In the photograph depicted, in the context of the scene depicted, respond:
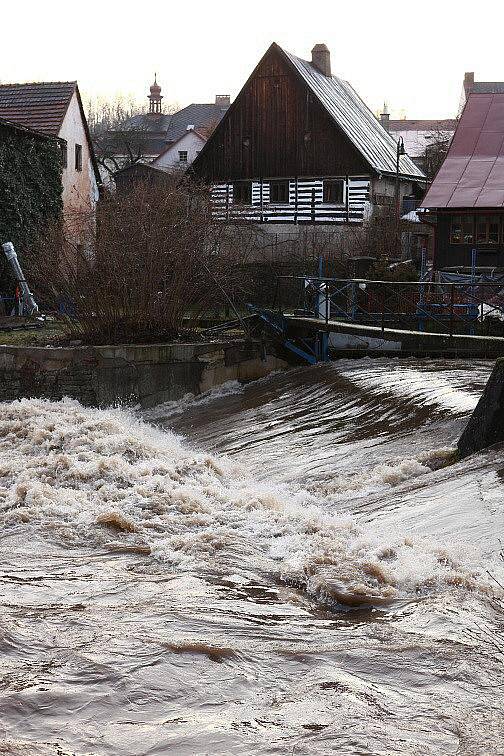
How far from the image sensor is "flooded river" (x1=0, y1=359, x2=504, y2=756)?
5.61 meters

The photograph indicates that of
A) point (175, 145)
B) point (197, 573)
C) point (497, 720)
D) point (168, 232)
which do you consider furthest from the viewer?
point (175, 145)

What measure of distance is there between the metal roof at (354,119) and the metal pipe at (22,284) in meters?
17.5

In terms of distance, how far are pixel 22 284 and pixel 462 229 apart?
13.3 metres

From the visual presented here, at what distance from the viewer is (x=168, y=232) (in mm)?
20281

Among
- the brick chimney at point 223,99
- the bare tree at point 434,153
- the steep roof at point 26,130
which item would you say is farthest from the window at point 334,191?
the brick chimney at point 223,99

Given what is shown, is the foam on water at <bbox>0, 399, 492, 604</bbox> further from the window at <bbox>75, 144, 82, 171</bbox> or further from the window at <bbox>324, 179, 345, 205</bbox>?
the window at <bbox>324, 179, 345, 205</bbox>

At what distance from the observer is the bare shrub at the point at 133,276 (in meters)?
19.9

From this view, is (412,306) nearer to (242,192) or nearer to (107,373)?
(107,373)

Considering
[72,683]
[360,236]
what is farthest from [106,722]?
[360,236]

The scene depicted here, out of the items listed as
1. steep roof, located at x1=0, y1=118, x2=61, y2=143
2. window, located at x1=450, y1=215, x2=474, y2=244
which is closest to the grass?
steep roof, located at x1=0, y1=118, x2=61, y2=143

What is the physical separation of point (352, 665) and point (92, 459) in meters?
7.78

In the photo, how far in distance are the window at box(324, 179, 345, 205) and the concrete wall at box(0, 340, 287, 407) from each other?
21080 millimetres

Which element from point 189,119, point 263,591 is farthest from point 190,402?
point 189,119

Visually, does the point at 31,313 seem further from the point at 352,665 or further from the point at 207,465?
the point at 352,665
